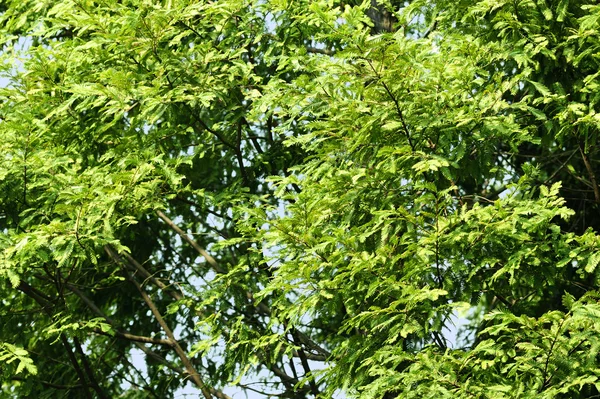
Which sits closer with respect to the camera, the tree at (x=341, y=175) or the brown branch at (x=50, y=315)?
the tree at (x=341, y=175)

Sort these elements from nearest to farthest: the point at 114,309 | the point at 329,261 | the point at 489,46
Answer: the point at 329,261 < the point at 489,46 < the point at 114,309

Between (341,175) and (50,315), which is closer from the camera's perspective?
(341,175)

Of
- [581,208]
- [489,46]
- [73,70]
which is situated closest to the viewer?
[489,46]

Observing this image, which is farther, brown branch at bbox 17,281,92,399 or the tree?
brown branch at bbox 17,281,92,399

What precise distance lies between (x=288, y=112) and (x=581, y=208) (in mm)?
5259

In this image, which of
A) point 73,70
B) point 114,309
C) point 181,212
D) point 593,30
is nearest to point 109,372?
point 114,309

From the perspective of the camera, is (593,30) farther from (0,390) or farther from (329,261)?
(0,390)

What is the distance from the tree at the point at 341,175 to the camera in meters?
7.84

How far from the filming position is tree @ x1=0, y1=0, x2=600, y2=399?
7844 mm

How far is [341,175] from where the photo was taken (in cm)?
859

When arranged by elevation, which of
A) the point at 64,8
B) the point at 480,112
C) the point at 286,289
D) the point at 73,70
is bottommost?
the point at 286,289

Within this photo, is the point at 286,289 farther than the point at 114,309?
No

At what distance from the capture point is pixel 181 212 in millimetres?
12820

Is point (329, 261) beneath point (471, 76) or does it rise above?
beneath
